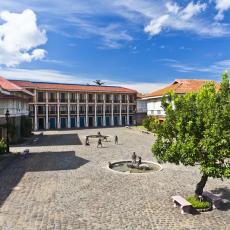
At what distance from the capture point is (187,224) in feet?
38.9

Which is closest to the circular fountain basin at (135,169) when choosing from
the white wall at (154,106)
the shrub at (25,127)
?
the shrub at (25,127)

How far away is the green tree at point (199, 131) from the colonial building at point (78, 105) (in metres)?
53.3

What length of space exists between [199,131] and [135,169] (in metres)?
9.83

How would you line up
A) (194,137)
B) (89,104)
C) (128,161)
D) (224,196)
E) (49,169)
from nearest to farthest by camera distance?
1. (194,137)
2. (224,196)
3. (49,169)
4. (128,161)
5. (89,104)

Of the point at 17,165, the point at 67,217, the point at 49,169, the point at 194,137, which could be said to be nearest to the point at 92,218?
the point at 67,217

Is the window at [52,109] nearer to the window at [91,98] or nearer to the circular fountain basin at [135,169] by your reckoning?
the window at [91,98]

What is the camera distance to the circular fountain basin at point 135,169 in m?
22.0

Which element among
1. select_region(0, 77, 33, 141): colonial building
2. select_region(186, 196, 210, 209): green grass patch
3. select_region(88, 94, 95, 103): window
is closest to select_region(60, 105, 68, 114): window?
select_region(88, 94, 95, 103): window

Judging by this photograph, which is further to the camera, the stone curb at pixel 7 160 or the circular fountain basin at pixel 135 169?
the stone curb at pixel 7 160

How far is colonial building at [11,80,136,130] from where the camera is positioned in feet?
219

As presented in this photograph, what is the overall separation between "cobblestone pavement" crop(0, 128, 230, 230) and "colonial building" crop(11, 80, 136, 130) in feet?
142

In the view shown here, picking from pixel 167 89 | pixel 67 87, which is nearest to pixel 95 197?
pixel 167 89

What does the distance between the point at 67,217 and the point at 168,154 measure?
17.1ft

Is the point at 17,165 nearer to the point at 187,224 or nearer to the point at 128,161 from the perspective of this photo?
the point at 128,161
